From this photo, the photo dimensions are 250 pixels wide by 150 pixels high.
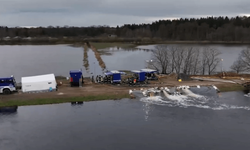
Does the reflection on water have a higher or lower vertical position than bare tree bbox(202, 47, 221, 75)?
lower

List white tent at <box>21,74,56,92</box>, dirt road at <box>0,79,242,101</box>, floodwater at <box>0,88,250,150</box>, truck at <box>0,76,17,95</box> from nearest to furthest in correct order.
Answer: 1. floodwater at <box>0,88,250,150</box>
2. dirt road at <box>0,79,242,101</box>
3. truck at <box>0,76,17,95</box>
4. white tent at <box>21,74,56,92</box>

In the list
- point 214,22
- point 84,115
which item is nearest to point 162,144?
point 84,115

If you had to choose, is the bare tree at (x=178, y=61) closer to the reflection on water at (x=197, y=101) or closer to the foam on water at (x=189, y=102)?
the reflection on water at (x=197, y=101)

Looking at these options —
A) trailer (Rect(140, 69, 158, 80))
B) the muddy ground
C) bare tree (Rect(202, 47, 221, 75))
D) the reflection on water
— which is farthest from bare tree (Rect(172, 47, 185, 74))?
the reflection on water

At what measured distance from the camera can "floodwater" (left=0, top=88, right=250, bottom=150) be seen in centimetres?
1761

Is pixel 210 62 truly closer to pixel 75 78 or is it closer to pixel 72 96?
pixel 75 78

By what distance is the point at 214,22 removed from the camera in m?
146

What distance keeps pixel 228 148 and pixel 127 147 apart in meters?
5.93

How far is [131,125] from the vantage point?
20469mm

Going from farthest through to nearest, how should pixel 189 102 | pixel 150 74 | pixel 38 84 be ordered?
pixel 150 74, pixel 38 84, pixel 189 102

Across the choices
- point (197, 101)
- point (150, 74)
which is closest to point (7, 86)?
point (150, 74)

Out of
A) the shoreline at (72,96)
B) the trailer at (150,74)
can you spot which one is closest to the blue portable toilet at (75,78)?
the shoreline at (72,96)

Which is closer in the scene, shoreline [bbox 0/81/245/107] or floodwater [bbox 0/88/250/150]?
floodwater [bbox 0/88/250/150]

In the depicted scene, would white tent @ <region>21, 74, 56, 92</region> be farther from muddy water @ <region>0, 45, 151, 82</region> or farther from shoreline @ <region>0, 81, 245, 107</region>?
muddy water @ <region>0, 45, 151, 82</region>
